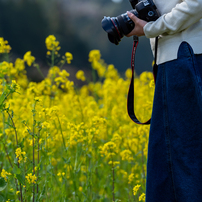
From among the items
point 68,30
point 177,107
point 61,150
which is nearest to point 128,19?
point 177,107

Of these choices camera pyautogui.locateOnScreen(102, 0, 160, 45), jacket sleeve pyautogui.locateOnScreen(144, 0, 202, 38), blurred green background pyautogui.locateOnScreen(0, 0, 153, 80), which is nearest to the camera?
jacket sleeve pyautogui.locateOnScreen(144, 0, 202, 38)

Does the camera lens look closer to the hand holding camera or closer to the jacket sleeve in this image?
the hand holding camera

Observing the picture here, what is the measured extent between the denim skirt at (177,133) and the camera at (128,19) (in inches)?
8.6

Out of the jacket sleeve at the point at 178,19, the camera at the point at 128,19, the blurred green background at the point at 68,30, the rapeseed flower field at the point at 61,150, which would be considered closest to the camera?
the jacket sleeve at the point at 178,19

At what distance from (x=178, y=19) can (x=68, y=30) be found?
753 cm

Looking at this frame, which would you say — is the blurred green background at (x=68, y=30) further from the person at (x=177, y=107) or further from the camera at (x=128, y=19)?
the person at (x=177, y=107)

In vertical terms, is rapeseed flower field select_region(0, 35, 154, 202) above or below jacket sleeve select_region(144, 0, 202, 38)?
below

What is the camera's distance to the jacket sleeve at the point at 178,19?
1041 millimetres

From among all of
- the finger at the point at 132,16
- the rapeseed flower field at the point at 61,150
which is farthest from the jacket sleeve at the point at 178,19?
the rapeseed flower field at the point at 61,150

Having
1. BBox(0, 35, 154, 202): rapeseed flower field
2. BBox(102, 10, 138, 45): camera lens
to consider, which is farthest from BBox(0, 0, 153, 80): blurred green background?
BBox(102, 10, 138, 45): camera lens

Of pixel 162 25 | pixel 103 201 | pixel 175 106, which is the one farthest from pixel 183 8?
pixel 103 201

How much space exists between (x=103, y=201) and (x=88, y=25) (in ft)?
24.6

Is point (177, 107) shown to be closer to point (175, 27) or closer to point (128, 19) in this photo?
point (175, 27)

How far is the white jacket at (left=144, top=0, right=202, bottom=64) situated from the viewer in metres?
1.05
